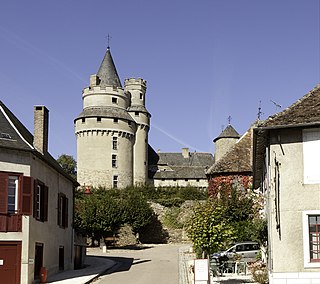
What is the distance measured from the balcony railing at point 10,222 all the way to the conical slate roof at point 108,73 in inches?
1797

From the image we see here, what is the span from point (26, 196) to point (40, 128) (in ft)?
14.9

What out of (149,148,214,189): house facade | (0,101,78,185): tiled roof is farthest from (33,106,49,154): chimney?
(149,148,214,189): house facade

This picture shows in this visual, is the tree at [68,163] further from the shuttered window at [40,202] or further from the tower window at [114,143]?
the shuttered window at [40,202]

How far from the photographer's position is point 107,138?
206 feet

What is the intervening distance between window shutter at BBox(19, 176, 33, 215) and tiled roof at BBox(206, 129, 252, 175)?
57.4 feet

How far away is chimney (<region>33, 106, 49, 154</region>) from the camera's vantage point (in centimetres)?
2433

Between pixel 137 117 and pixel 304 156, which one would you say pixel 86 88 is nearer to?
pixel 137 117

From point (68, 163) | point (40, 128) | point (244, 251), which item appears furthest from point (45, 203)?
point (68, 163)

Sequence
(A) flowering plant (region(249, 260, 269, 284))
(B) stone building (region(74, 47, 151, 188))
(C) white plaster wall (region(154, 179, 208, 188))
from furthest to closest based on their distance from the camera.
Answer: (C) white plaster wall (region(154, 179, 208, 188)) → (B) stone building (region(74, 47, 151, 188)) → (A) flowering plant (region(249, 260, 269, 284))

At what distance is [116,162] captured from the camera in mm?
63844

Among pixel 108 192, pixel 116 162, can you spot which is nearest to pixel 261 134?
pixel 108 192

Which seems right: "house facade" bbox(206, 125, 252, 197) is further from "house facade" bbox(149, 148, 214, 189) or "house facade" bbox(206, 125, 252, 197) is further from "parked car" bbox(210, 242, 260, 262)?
"house facade" bbox(149, 148, 214, 189)

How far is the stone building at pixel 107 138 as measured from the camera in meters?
62.9

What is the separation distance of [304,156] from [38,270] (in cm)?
1159
